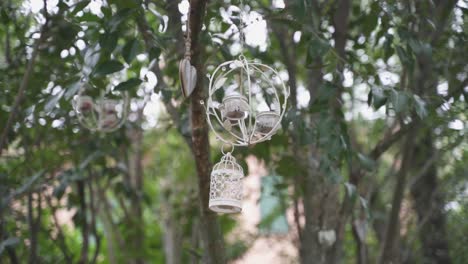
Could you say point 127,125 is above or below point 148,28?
below

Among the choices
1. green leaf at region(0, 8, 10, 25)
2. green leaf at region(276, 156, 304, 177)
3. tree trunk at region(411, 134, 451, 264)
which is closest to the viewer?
green leaf at region(0, 8, 10, 25)

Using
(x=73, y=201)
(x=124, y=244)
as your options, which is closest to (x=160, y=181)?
(x=124, y=244)

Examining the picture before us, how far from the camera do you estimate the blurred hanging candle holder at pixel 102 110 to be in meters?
4.36

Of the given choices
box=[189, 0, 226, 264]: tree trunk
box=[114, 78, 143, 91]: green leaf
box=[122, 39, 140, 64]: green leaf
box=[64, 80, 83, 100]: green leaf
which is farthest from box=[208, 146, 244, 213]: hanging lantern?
box=[64, 80, 83, 100]: green leaf

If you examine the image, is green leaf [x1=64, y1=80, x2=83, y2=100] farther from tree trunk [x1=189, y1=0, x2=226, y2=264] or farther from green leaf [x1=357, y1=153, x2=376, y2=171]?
green leaf [x1=357, y1=153, x2=376, y2=171]

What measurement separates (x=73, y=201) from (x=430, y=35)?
3246 millimetres

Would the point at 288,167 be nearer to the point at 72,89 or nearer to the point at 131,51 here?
the point at 131,51

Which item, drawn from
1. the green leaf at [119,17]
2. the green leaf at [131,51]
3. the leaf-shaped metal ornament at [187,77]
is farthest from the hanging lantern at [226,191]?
the green leaf at [119,17]

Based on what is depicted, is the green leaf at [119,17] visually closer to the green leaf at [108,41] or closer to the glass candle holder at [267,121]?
the green leaf at [108,41]

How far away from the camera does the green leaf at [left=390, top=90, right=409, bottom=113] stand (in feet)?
10.4

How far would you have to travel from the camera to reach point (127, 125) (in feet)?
16.1

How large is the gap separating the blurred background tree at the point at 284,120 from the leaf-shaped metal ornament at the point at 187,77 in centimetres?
25

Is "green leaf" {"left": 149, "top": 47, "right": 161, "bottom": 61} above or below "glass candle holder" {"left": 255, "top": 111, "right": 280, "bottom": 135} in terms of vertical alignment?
above

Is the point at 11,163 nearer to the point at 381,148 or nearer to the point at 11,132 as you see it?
the point at 11,132
